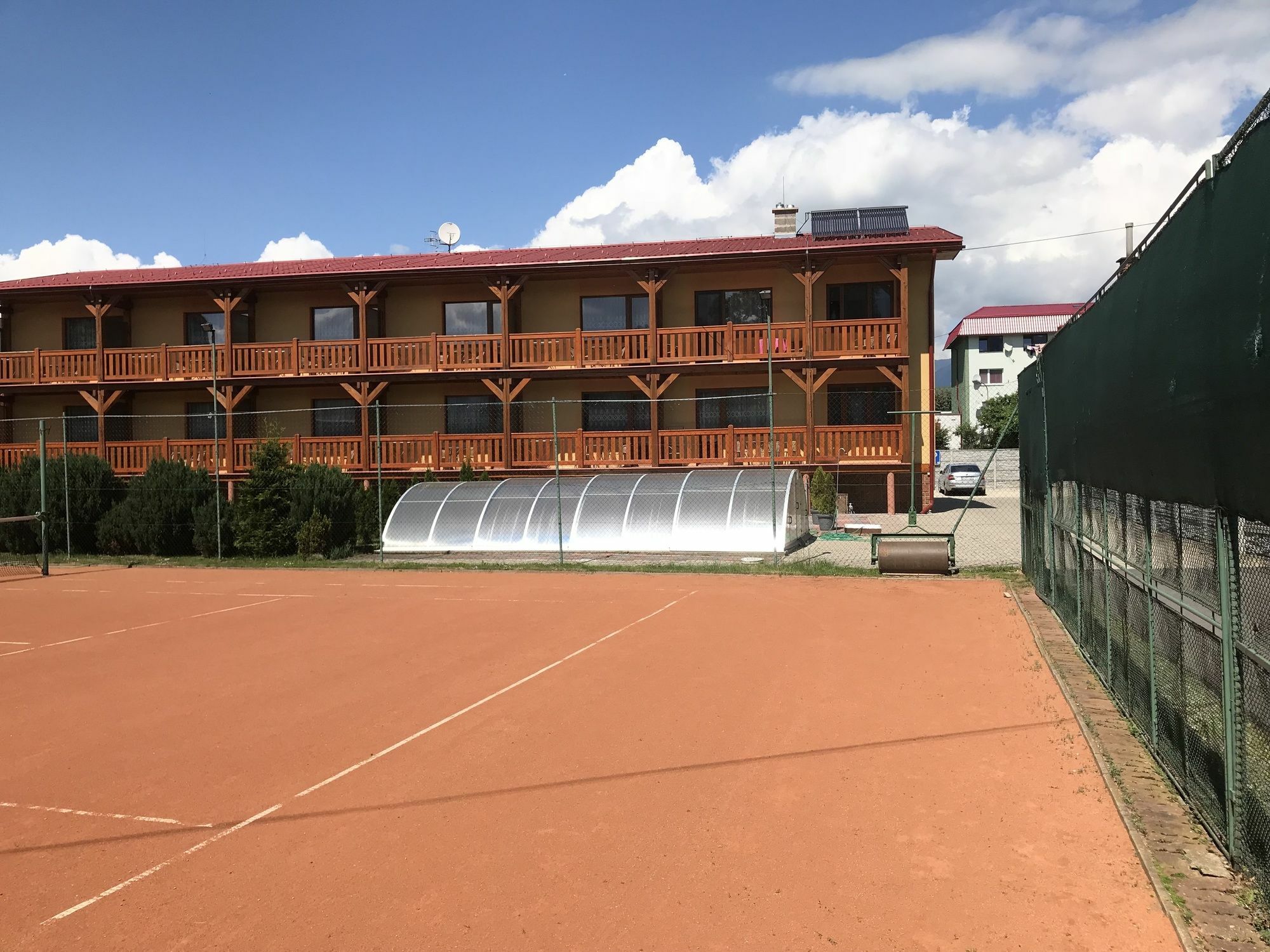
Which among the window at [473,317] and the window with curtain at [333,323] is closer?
the window at [473,317]

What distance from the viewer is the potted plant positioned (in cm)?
2370

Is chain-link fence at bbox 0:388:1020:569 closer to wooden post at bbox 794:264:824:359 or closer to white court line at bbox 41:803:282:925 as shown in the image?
wooden post at bbox 794:264:824:359

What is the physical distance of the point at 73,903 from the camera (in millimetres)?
4633

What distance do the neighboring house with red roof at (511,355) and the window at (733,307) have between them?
0.20 ft

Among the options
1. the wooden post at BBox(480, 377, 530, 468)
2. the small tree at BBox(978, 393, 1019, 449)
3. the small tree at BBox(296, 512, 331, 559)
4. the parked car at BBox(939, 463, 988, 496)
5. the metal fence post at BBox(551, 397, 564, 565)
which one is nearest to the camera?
the metal fence post at BBox(551, 397, 564, 565)

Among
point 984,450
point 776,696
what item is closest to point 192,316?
point 776,696

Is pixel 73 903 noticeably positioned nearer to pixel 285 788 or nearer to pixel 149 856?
pixel 149 856

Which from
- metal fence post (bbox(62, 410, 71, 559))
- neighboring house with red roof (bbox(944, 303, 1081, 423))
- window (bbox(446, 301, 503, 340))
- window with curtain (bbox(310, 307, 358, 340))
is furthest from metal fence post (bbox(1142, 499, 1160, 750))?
neighboring house with red roof (bbox(944, 303, 1081, 423))

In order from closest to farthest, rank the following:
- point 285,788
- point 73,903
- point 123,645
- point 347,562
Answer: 1. point 73,903
2. point 285,788
3. point 123,645
4. point 347,562

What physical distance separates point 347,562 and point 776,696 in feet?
47.7

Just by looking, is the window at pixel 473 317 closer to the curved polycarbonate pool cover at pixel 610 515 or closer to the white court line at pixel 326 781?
the curved polycarbonate pool cover at pixel 610 515

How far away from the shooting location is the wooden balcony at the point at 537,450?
1021 inches

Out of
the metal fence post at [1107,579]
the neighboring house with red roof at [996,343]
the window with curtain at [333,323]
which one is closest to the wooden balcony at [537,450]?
the window with curtain at [333,323]

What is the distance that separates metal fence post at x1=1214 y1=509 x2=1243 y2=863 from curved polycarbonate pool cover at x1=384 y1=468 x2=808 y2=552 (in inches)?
573
